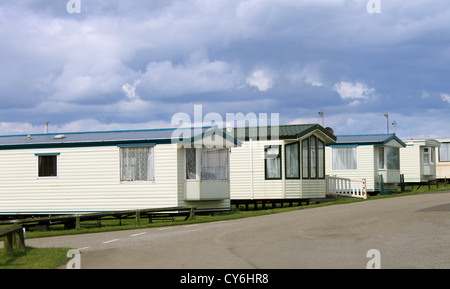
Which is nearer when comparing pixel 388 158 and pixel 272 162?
pixel 272 162

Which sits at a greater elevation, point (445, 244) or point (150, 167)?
point (150, 167)

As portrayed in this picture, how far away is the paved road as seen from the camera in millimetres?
10586

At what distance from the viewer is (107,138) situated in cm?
2394

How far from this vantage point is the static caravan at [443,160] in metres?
48.3

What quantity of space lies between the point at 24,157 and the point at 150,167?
17.5 feet

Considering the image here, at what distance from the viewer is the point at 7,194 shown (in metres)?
25.0

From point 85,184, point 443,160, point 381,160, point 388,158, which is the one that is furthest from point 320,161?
point 443,160

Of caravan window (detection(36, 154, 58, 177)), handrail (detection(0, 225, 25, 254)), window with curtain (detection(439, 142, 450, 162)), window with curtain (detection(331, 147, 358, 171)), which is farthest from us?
window with curtain (detection(439, 142, 450, 162))

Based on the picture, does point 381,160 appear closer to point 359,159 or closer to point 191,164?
point 359,159

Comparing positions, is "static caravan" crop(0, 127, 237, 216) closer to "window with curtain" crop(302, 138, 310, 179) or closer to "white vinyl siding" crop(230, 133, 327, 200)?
"white vinyl siding" crop(230, 133, 327, 200)

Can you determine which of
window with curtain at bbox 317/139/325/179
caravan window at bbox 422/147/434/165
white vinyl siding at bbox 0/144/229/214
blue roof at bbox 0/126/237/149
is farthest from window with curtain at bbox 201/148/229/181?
caravan window at bbox 422/147/434/165

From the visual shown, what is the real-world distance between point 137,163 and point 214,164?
2.87 m
